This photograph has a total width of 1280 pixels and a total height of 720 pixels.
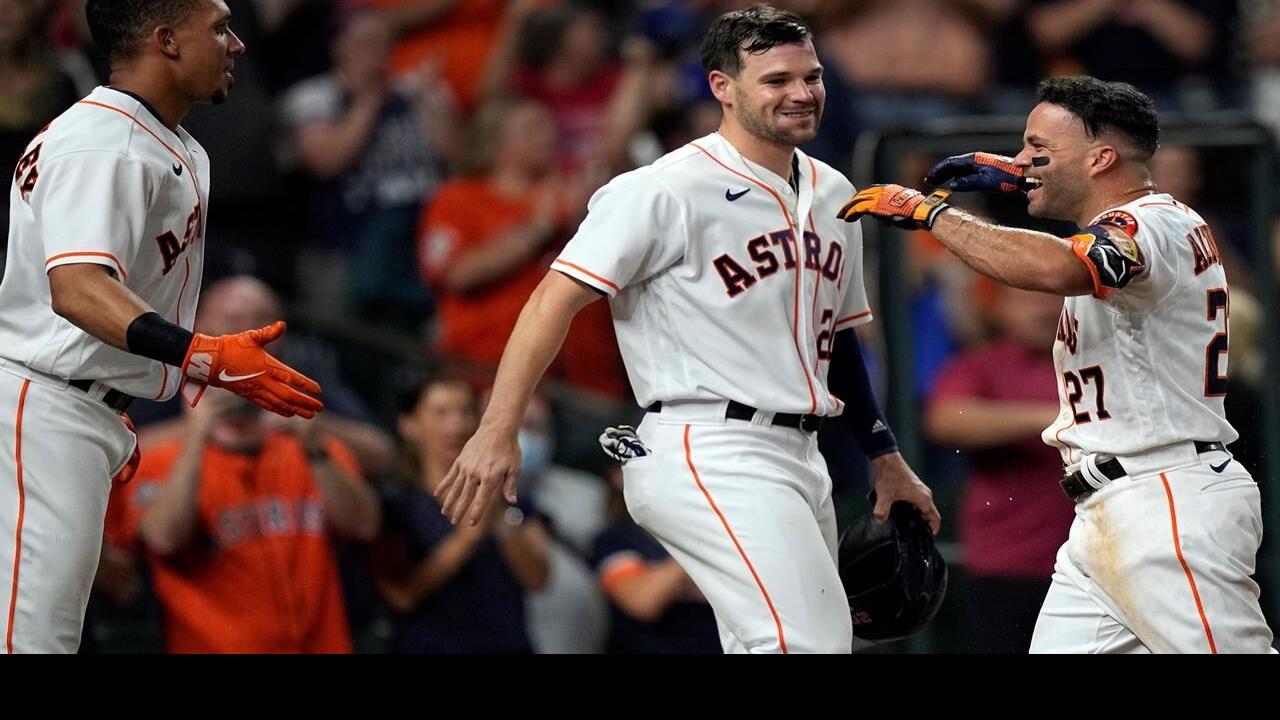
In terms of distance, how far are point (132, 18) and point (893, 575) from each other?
7.75 ft

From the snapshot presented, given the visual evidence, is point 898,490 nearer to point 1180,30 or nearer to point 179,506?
point 179,506

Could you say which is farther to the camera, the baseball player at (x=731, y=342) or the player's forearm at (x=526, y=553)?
the player's forearm at (x=526, y=553)

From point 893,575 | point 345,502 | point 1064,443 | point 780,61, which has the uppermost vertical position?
point 780,61

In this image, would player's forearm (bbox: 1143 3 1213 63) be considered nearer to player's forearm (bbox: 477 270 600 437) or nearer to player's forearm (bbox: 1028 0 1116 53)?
player's forearm (bbox: 1028 0 1116 53)

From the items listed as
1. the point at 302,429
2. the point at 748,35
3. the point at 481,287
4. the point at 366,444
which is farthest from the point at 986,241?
the point at 481,287

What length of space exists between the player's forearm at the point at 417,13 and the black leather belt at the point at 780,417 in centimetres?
512

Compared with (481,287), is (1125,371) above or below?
above

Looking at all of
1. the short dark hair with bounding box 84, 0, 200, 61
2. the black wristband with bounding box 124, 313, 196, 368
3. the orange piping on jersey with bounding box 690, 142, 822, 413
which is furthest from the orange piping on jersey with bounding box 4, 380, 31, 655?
the orange piping on jersey with bounding box 690, 142, 822, 413

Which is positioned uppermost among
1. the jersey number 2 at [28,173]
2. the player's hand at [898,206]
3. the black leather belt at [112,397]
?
the player's hand at [898,206]

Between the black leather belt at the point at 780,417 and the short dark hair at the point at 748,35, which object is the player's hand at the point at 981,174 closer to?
the short dark hair at the point at 748,35

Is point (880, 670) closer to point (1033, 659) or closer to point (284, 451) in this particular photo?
point (1033, 659)

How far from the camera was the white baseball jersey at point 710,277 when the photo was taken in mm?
4039

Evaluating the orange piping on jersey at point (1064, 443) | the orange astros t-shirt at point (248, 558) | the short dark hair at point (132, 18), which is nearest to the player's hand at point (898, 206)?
the orange piping on jersey at point (1064, 443)

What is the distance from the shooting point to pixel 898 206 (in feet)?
13.4
